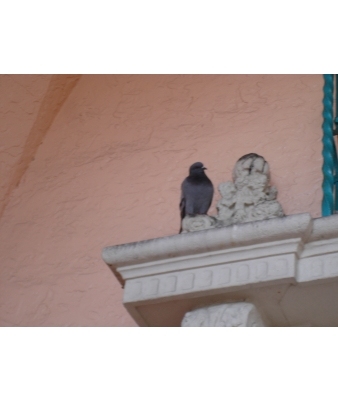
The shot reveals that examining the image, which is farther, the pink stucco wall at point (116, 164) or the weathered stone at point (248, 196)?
the pink stucco wall at point (116, 164)

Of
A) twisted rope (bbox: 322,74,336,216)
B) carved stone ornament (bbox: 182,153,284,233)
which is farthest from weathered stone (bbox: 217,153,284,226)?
twisted rope (bbox: 322,74,336,216)

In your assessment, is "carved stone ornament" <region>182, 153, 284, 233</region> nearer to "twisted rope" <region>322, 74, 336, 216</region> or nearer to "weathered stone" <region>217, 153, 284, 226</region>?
"weathered stone" <region>217, 153, 284, 226</region>

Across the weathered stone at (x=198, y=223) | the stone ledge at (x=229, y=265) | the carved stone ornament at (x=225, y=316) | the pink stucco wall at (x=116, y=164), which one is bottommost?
the carved stone ornament at (x=225, y=316)

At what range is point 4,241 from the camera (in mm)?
2977

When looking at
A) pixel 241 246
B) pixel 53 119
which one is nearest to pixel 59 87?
pixel 53 119

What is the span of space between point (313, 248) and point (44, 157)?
126 centimetres

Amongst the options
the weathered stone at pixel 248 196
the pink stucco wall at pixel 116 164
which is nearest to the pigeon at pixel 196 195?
the weathered stone at pixel 248 196

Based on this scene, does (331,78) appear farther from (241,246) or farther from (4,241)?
(4,241)

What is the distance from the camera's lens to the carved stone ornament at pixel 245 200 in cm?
227

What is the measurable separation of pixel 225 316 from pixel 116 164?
0.98m

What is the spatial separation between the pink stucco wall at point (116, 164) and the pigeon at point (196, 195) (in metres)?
0.22

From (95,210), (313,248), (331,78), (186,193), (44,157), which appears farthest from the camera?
(44,157)

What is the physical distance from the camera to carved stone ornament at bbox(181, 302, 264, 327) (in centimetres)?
213

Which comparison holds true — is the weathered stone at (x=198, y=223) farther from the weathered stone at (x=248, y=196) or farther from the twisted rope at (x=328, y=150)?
the twisted rope at (x=328, y=150)
